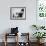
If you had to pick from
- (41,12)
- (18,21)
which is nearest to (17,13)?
(18,21)

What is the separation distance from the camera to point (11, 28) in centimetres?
713

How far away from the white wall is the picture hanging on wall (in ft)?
0.47

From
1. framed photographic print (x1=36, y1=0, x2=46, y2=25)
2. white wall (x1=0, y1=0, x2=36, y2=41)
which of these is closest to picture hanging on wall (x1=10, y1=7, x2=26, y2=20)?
white wall (x1=0, y1=0, x2=36, y2=41)

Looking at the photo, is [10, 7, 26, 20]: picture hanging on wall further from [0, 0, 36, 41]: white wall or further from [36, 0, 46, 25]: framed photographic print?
[36, 0, 46, 25]: framed photographic print

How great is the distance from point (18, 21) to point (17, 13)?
39 centimetres

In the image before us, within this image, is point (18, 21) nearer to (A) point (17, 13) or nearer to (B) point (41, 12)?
(A) point (17, 13)

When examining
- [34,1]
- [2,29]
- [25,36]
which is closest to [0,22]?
[2,29]

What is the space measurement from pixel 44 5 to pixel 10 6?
5.31ft

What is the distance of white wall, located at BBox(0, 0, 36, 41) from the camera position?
729 cm

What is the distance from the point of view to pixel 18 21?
7.35 meters

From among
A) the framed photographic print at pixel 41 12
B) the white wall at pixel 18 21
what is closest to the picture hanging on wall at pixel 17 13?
the white wall at pixel 18 21

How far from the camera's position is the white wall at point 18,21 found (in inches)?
287

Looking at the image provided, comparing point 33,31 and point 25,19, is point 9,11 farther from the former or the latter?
point 33,31

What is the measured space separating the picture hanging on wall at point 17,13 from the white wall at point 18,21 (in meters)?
0.14
